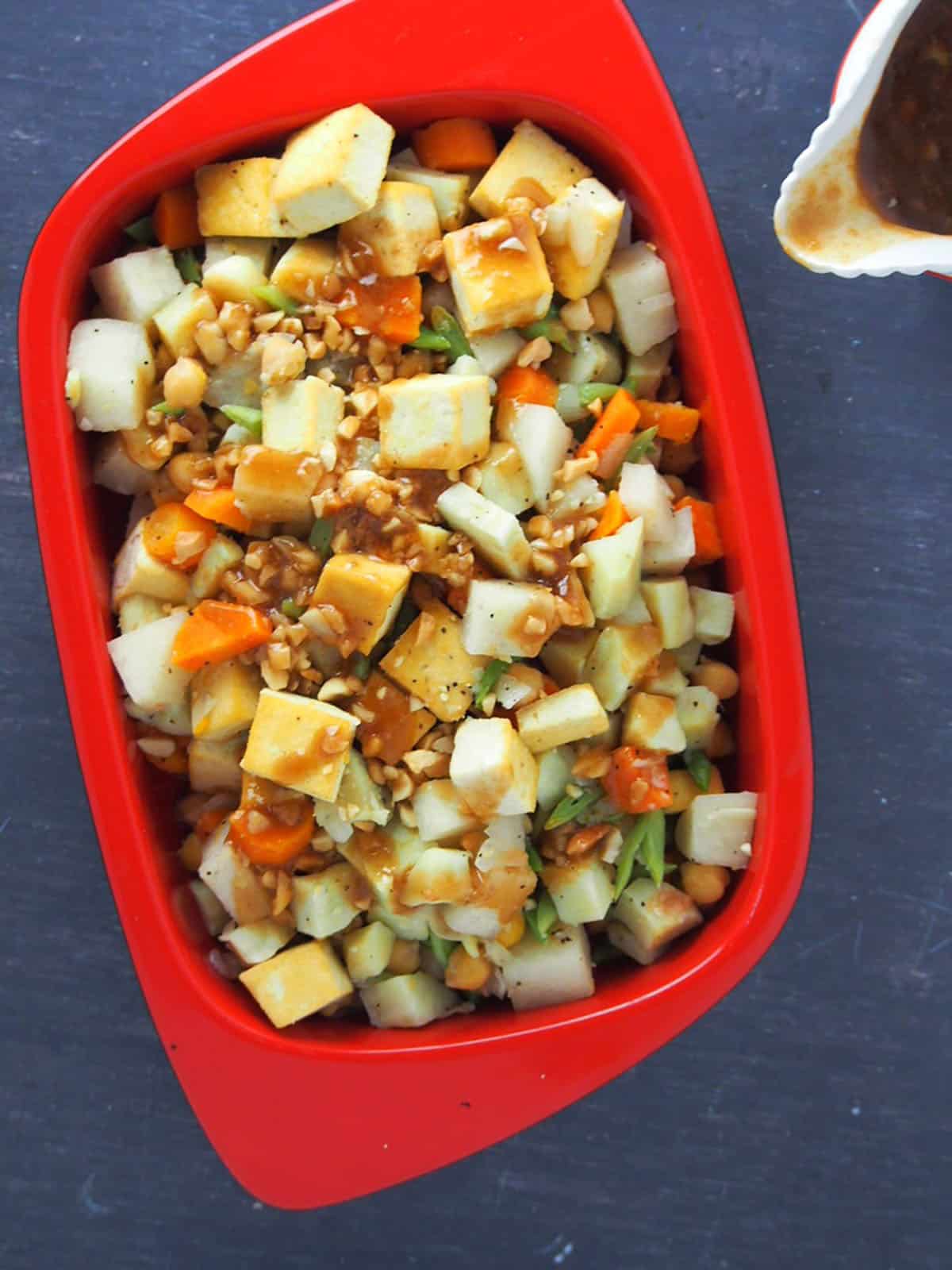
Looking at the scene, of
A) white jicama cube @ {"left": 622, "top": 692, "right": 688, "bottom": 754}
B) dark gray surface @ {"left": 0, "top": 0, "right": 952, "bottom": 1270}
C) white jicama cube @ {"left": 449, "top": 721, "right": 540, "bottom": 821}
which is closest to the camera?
white jicama cube @ {"left": 449, "top": 721, "right": 540, "bottom": 821}

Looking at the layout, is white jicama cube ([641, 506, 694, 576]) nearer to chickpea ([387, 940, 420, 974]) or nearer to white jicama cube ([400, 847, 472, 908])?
white jicama cube ([400, 847, 472, 908])

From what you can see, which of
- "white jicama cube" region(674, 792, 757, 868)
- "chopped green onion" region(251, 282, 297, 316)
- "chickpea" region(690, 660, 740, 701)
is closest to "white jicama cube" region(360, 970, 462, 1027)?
"white jicama cube" region(674, 792, 757, 868)

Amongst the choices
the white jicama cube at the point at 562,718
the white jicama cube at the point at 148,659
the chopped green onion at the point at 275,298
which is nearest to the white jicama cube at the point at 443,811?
the white jicama cube at the point at 562,718

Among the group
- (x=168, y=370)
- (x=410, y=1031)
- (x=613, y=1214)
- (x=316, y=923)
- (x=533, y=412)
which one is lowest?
(x=613, y=1214)

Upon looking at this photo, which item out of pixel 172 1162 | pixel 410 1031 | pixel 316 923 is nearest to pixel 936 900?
pixel 410 1031

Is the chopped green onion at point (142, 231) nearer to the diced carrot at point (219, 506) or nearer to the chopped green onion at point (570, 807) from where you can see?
the diced carrot at point (219, 506)

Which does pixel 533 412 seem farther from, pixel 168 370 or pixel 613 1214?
pixel 613 1214
